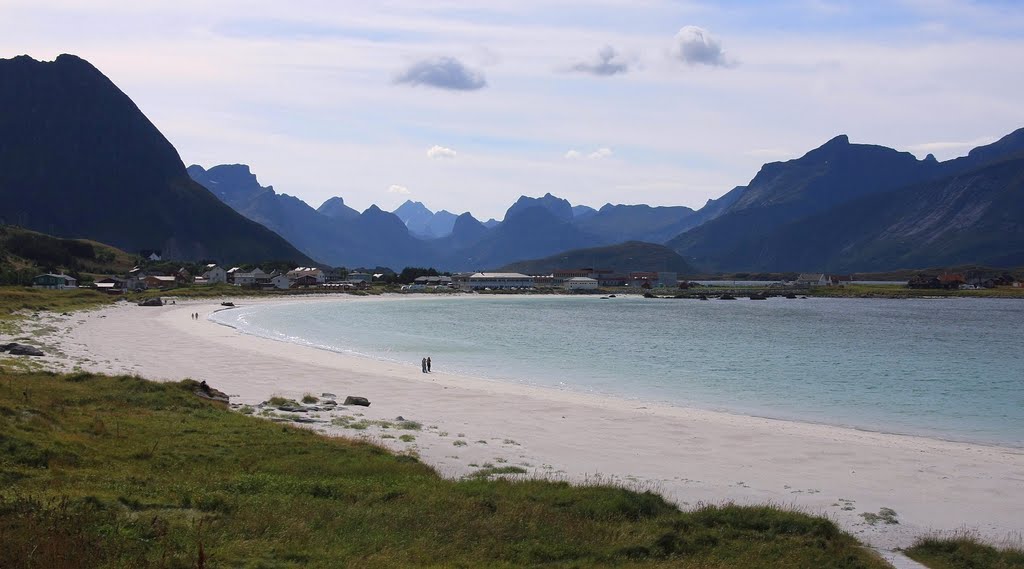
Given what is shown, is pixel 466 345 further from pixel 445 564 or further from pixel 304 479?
pixel 445 564

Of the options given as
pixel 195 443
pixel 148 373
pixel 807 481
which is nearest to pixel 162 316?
pixel 148 373

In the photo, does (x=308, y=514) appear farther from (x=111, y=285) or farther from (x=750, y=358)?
(x=111, y=285)

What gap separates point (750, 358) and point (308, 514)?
177 feet

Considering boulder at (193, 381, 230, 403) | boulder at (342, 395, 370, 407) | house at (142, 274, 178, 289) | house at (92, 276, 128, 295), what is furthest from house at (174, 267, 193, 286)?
boulder at (193, 381, 230, 403)

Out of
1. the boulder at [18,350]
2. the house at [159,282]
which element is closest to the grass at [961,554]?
the boulder at [18,350]

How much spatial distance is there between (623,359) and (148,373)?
35.0 metres

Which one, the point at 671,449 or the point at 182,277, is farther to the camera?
the point at 182,277

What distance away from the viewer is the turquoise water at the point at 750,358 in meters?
38.0

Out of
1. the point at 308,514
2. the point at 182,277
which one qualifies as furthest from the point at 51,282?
the point at 308,514

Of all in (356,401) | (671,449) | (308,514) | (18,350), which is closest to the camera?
(308,514)

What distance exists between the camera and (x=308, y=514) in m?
13.9

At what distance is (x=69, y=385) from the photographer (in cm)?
2781

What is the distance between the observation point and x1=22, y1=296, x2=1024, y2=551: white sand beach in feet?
64.6

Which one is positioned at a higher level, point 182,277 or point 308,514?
point 182,277
